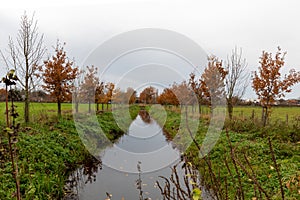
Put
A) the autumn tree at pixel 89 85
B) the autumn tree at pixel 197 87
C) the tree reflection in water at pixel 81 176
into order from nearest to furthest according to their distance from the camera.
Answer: the tree reflection in water at pixel 81 176, the autumn tree at pixel 197 87, the autumn tree at pixel 89 85

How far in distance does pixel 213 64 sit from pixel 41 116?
11291 millimetres

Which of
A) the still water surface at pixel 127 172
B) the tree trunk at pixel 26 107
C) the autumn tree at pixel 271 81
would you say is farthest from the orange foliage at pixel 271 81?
the tree trunk at pixel 26 107

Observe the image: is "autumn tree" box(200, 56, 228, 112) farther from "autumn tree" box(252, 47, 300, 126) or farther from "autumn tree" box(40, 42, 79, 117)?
"autumn tree" box(40, 42, 79, 117)

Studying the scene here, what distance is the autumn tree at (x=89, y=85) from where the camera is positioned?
62.2 feet

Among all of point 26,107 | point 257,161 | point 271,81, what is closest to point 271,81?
point 271,81

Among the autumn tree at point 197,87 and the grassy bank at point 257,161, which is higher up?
the autumn tree at point 197,87

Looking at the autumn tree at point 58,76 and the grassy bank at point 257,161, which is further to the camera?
the autumn tree at point 58,76

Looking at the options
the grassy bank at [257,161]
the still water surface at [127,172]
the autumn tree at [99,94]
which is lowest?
the still water surface at [127,172]

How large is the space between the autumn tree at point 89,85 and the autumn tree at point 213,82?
921 centimetres

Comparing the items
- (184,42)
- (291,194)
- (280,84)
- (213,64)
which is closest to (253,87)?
(280,84)

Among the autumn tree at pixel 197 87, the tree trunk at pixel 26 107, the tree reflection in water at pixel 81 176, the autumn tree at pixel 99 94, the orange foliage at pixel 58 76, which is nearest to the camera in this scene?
the tree reflection in water at pixel 81 176

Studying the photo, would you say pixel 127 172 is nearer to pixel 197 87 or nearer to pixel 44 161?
pixel 44 161

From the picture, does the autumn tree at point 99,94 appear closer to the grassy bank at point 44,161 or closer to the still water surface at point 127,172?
the grassy bank at point 44,161

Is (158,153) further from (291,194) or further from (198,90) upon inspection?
(198,90)
